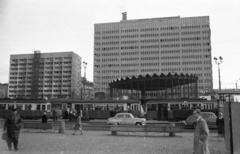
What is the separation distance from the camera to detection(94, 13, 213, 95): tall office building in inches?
4360

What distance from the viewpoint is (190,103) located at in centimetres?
3353

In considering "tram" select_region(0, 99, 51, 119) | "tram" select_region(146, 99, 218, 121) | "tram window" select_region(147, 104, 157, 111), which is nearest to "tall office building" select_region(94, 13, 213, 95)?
"tram window" select_region(147, 104, 157, 111)

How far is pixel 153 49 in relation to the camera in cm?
11631

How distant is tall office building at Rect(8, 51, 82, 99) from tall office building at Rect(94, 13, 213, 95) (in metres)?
21.2

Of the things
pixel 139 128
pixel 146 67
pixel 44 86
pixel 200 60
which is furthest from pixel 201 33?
pixel 139 128

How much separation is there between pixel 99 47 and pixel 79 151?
11325 centimetres

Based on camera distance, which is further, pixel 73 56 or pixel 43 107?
pixel 73 56

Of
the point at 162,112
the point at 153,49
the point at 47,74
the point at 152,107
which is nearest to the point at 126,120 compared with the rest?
the point at 162,112

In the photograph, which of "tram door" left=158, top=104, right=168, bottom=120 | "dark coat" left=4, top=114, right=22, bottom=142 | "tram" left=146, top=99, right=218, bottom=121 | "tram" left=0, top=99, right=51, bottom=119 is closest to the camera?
"dark coat" left=4, top=114, right=22, bottom=142

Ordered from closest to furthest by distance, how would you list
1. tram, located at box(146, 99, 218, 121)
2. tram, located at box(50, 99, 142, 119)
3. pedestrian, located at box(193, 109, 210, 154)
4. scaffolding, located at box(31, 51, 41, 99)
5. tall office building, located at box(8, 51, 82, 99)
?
pedestrian, located at box(193, 109, 210, 154)
tram, located at box(146, 99, 218, 121)
tram, located at box(50, 99, 142, 119)
scaffolding, located at box(31, 51, 41, 99)
tall office building, located at box(8, 51, 82, 99)

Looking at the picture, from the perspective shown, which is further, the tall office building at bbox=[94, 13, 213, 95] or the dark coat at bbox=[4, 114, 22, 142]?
the tall office building at bbox=[94, 13, 213, 95]

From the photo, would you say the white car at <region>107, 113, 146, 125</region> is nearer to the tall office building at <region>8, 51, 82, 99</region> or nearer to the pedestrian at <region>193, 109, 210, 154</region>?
the pedestrian at <region>193, 109, 210, 154</region>

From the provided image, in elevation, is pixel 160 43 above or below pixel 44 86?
above

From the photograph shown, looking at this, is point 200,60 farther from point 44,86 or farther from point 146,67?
point 44,86
